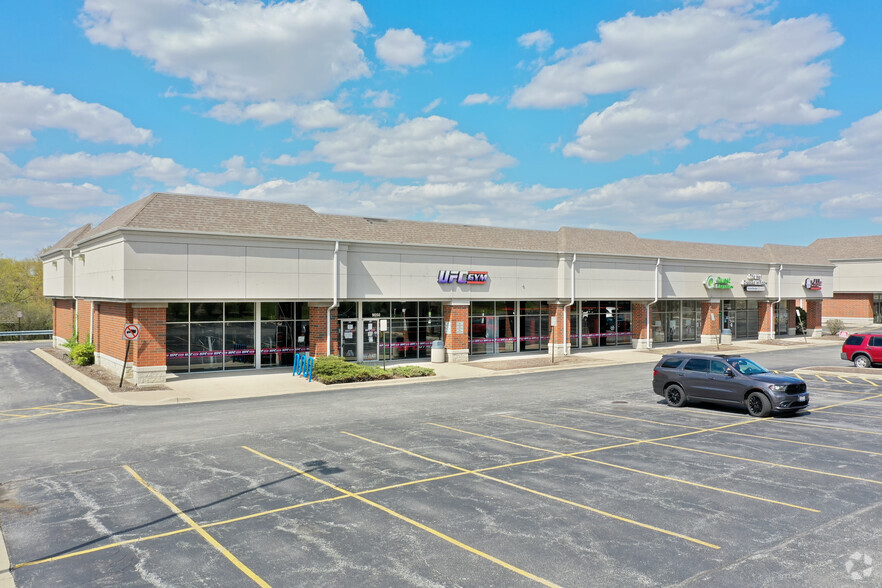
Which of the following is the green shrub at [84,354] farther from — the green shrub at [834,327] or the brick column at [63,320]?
the green shrub at [834,327]

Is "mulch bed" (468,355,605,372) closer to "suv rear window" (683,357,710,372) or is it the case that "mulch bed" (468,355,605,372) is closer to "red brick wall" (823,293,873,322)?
"suv rear window" (683,357,710,372)

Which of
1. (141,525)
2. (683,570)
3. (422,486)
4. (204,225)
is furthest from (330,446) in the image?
(204,225)

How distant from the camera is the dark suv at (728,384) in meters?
17.2

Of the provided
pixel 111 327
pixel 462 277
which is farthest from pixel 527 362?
pixel 111 327

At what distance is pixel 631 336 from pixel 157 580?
3759cm

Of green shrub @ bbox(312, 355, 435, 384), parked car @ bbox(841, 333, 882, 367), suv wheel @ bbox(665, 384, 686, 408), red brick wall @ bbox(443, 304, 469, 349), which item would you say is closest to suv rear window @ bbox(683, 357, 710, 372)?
suv wheel @ bbox(665, 384, 686, 408)

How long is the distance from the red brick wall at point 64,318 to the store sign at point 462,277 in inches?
927

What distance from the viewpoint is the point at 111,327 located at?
26.8 metres

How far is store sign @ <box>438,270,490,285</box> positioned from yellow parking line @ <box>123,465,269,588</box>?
20686 mm

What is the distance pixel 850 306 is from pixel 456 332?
5252cm

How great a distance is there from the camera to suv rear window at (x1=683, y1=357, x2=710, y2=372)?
741 inches

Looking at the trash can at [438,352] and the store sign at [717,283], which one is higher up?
the store sign at [717,283]

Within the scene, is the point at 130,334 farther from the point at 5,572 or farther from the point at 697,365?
the point at 697,365

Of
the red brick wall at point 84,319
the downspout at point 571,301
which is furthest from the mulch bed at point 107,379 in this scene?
the downspout at point 571,301
